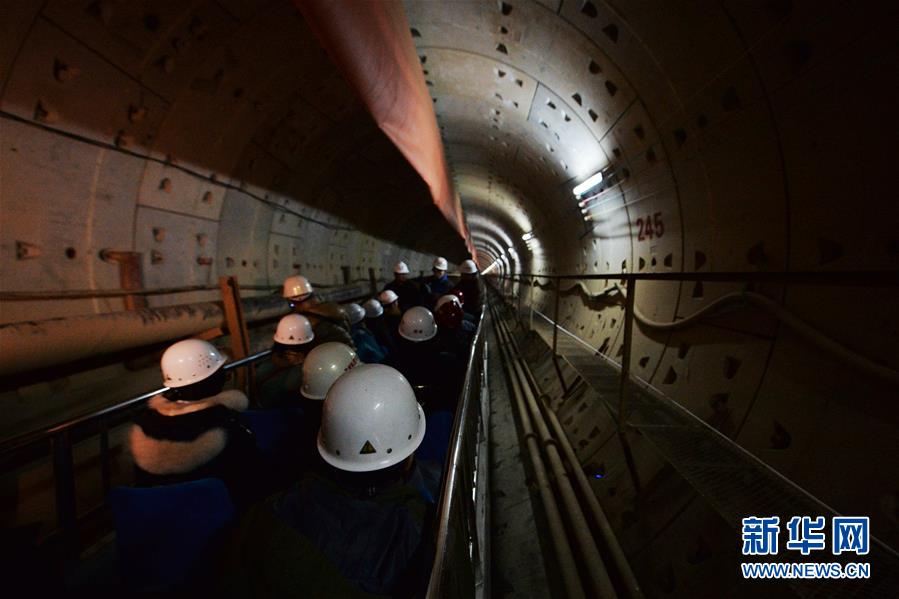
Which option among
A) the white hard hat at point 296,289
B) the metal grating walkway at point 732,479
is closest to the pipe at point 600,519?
the metal grating walkway at point 732,479

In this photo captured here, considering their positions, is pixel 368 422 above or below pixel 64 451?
above

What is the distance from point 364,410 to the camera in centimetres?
181

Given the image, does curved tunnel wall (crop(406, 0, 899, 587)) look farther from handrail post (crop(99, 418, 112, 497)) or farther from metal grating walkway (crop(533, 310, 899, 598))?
handrail post (crop(99, 418, 112, 497))

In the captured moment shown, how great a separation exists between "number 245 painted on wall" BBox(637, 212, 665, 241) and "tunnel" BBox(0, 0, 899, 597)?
0.05 metres

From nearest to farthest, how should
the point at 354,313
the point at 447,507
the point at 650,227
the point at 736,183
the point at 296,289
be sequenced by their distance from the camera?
the point at 447,507 < the point at 736,183 < the point at 650,227 < the point at 296,289 < the point at 354,313

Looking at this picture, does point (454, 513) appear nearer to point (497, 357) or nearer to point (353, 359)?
point (353, 359)

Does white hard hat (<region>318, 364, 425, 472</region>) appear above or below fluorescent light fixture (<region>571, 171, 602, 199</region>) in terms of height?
below

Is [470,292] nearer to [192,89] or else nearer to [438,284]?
[438,284]

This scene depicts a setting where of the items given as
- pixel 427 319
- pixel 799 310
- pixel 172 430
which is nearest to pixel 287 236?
pixel 427 319

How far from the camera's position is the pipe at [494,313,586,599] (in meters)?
2.26

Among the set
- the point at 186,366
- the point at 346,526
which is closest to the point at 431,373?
the point at 186,366

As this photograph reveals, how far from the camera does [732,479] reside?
200cm

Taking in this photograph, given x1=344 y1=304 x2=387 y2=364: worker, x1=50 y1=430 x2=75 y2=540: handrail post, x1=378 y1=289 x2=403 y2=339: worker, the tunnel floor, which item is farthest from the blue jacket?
x1=50 y1=430 x2=75 y2=540: handrail post

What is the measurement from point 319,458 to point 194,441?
0.85 metres
